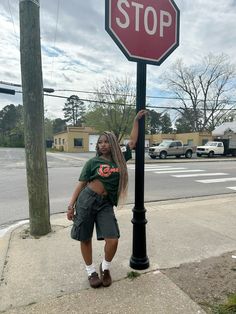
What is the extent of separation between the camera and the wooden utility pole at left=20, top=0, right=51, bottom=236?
14.6 ft

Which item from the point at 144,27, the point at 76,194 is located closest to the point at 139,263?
the point at 76,194

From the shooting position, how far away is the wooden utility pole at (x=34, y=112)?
444 centimetres

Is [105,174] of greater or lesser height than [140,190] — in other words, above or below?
above

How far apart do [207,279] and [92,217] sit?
4.64 feet

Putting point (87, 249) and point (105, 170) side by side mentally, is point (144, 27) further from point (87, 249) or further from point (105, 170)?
point (87, 249)

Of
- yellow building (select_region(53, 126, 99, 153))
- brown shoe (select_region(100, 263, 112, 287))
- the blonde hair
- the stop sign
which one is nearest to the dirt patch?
brown shoe (select_region(100, 263, 112, 287))

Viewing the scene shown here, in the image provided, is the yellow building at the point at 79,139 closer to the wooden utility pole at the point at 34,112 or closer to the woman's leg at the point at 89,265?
the wooden utility pole at the point at 34,112

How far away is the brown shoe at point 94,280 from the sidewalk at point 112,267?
0.18ft

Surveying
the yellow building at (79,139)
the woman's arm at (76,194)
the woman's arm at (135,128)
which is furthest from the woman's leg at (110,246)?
the yellow building at (79,139)

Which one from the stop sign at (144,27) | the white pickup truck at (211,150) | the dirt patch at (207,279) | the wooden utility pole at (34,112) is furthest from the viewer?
the white pickup truck at (211,150)

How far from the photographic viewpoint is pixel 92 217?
309 cm

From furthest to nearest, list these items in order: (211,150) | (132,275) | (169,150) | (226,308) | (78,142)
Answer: (78,142)
(211,150)
(169,150)
(132,275)
(226,308)

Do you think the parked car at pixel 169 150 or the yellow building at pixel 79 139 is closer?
the parked car at pixel 169 150

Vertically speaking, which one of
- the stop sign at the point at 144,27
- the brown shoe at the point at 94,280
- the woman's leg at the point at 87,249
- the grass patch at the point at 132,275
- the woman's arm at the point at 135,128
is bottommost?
the grass patch at the point at 132,275
